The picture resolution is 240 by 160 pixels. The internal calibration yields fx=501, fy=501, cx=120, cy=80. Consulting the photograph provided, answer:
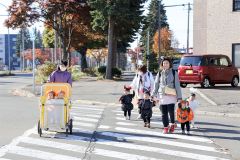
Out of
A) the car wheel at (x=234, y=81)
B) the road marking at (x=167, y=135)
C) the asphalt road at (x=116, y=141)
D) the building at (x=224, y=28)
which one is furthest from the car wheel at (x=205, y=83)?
the road marking at (x=167, y=135)

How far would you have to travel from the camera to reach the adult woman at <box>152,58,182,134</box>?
11148mm

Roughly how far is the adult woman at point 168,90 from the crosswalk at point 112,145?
44 centimetres

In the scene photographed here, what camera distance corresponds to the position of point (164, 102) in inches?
442

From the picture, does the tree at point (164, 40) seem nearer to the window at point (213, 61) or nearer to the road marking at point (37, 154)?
the window at point (213, 61)

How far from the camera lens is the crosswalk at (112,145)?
860cm

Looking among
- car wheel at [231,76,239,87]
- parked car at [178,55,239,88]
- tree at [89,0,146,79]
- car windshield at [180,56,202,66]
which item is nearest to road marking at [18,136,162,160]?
parked car at [178,55,239,88]

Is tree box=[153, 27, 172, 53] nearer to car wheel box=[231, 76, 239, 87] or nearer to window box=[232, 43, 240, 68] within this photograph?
window box=[232, 43, 240, 68]

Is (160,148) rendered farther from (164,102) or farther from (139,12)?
(139,12)

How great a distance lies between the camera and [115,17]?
113 feet

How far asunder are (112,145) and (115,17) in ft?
83.7

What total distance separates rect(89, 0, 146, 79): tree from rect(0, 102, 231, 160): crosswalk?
21.8 metres

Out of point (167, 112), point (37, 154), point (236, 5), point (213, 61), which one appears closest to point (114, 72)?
→ point (236, 5)

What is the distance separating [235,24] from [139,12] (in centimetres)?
747

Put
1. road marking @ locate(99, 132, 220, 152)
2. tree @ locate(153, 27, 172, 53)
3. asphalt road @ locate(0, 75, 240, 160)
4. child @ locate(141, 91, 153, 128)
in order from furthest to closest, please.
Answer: tree @ locate(153, 27, 172, 53), child @ locate(141, 91, 153, 128), road marking @ locate(99, 132, 220, 152), asphalt road @ locate(0, 75, 240, 160)
